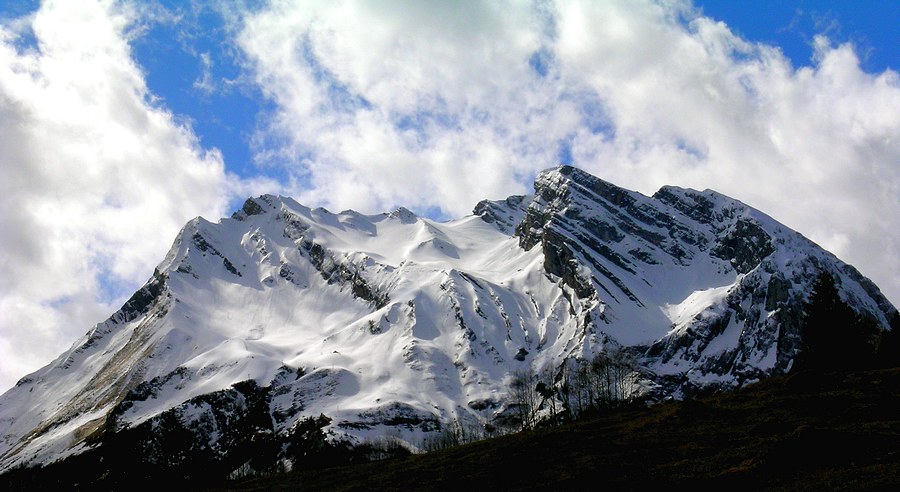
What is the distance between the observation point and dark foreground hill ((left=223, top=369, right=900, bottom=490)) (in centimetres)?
5372

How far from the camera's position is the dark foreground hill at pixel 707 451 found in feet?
176

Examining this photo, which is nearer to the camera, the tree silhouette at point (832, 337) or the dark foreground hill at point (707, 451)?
the dark foreground hill at point (707, 451)

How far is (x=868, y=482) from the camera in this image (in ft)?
154

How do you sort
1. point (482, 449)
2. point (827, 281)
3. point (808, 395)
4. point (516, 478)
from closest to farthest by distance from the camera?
1. point (516, 478)
2. point (808, 395)
3. point (482, 449)
4. point (827, 281)

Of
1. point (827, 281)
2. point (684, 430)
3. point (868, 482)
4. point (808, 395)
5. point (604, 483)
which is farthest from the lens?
point (827, 281)

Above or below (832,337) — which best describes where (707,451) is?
below

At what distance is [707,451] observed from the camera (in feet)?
208

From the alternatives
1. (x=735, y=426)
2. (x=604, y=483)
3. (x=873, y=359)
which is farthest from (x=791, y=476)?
(x=873, y=359)

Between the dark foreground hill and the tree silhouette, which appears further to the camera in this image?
the tree silhouette

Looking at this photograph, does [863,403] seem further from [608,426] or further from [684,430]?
[608,426]

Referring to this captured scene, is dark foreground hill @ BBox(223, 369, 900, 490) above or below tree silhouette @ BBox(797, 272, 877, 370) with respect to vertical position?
below

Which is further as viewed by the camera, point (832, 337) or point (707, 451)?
point (832, 337)

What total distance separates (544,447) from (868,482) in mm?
33361

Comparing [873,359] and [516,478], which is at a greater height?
[873,359]
